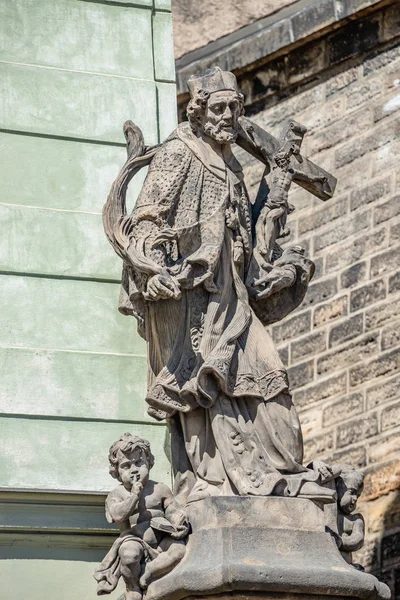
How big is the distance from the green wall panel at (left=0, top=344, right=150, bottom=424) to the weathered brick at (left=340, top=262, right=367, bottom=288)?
3.80 metres

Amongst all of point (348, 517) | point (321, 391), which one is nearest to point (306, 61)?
point (321, 391)

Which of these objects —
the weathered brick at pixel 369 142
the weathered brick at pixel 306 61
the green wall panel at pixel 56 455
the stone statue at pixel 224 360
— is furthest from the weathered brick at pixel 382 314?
the stone statue at pixel 224 360

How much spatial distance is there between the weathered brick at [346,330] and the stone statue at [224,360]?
4.52 metres

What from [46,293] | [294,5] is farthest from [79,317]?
[294,5]

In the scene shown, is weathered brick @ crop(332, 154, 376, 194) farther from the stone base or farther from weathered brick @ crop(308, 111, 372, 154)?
the stone base

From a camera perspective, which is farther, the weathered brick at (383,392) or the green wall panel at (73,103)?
the weathered brick at (383,392)

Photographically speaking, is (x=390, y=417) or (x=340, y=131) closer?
(x=390, y=417)

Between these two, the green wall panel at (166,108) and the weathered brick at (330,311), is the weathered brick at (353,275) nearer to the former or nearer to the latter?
the weathered brick at (330,311)

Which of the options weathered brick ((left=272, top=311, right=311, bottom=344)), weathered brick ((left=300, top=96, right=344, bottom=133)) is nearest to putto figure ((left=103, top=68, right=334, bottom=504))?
weathered brick ((left=272, top=311, right=311, bottom=344))

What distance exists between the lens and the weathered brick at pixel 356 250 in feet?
43.5

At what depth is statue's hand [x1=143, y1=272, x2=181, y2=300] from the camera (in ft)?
26.8

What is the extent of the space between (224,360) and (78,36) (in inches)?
105

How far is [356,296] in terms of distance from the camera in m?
13.4

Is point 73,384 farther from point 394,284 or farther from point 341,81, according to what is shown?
point 341,81
